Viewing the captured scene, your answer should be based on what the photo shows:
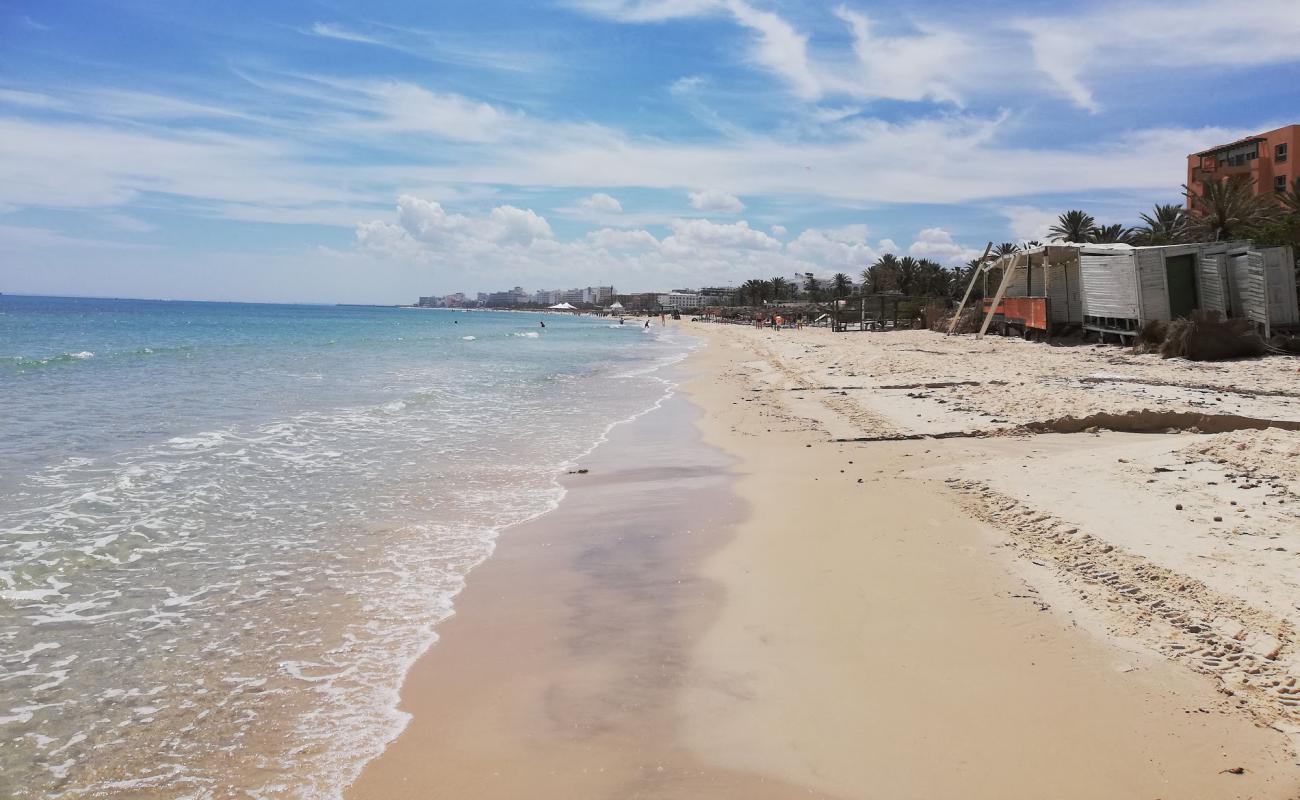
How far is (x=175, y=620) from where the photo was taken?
5.71 metres

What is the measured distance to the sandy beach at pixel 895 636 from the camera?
359cm

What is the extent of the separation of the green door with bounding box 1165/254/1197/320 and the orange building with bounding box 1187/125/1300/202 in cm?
2618

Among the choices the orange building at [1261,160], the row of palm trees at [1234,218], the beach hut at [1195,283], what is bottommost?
the beach hut at [1195,283]

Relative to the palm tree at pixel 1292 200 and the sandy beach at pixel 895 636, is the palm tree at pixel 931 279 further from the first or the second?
the sandy beach at pixel 895 636

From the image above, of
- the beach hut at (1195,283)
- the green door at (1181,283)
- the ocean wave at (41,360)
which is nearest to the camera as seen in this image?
the beach hut at (1195,283)

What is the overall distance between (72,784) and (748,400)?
16029 millimetres

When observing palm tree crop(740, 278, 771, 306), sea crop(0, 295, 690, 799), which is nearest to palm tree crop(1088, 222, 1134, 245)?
sea crop(0, 295, 690, 799)

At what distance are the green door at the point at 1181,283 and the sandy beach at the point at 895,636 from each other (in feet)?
54.5

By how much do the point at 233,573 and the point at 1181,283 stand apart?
88.6 feet

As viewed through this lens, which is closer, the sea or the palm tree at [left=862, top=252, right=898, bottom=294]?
the sea

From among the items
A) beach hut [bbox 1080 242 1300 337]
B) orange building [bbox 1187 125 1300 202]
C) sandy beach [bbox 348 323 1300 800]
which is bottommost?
sandy beach [bbox 348 323 1300 800]

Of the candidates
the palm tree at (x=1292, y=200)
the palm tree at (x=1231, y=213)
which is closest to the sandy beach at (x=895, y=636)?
the palm tree at (x=1231, y=213)

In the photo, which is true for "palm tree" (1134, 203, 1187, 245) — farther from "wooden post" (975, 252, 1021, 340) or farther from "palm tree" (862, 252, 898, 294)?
"palm tree" (862, 252, 898, 294)

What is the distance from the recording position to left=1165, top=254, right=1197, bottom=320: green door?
23141 mm
